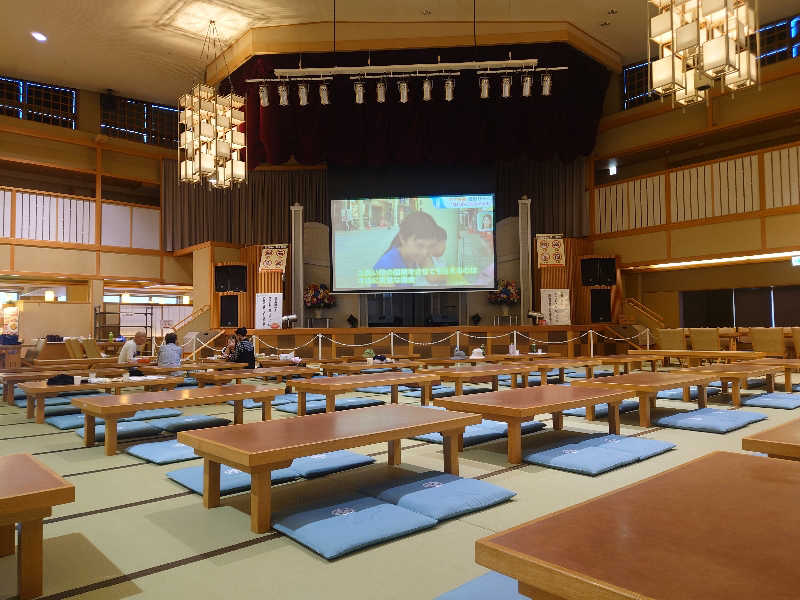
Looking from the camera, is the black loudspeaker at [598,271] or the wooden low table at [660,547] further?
the black loudspeaker at [598,271]

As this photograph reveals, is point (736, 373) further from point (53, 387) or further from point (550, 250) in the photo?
point (550, 250)

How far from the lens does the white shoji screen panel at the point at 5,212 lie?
12164mm

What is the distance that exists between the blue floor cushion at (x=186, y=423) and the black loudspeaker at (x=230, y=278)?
26.2 ft

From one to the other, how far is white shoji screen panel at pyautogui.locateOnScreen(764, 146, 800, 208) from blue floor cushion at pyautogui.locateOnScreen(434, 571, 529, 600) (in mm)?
11302

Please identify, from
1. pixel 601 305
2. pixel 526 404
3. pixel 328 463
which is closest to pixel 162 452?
pixel 328 463

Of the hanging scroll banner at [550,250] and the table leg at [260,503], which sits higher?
the hanging scroll banner at [550,250]

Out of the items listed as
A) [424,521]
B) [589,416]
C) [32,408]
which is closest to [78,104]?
[32,408]

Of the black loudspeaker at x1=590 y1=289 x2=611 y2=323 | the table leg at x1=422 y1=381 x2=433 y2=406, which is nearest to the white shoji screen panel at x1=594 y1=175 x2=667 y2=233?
the black loudspeaker at x1=590 y1=289 x2=611 y2=323

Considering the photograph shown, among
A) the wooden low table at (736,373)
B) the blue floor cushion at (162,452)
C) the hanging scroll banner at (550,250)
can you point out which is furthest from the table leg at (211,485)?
the hanging scroll banner at (550,250)

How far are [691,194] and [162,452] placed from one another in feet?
37.9

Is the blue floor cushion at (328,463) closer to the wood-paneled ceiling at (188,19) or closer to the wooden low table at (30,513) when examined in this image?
the wooden low table at (30,513)

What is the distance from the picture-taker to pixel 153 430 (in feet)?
15.2

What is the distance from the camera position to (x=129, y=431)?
4508 mm

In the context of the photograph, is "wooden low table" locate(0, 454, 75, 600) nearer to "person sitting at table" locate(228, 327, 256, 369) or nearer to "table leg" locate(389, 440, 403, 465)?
"table leg" locate(389, 440, 403, 465)
